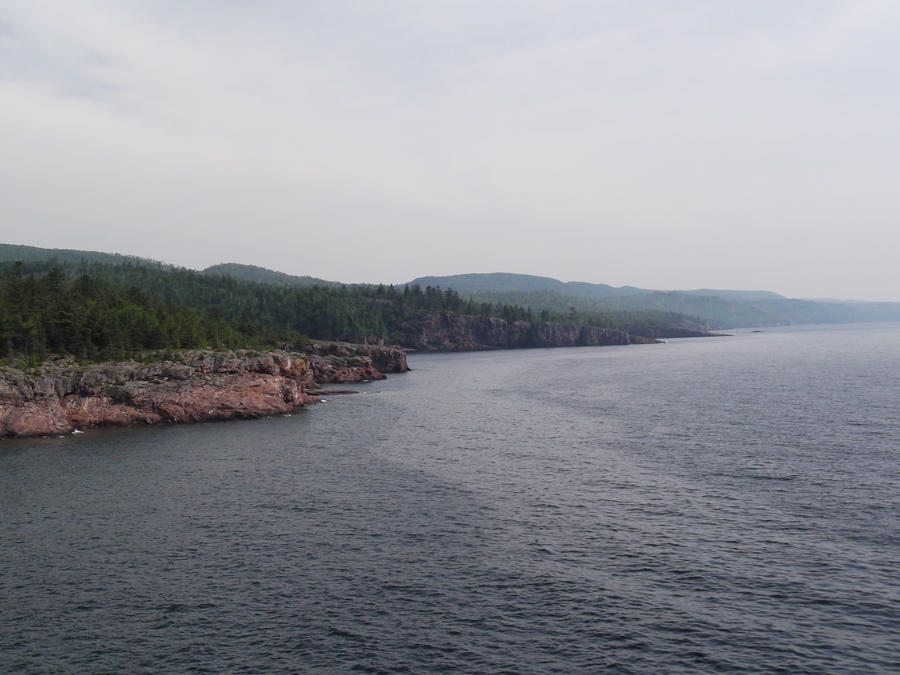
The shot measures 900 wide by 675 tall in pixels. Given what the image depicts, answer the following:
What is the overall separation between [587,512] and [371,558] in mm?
18782

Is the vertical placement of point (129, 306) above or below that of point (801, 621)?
above

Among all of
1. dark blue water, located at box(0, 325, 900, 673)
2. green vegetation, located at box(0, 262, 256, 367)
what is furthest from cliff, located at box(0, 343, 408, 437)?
dark blue water, located at box(0, 325, 900, 673)

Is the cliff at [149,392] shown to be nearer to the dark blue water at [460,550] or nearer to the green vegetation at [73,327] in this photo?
the green vegetation at [73,327]

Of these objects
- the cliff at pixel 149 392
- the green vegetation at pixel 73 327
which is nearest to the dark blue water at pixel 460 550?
the cliff at pixel 149 392

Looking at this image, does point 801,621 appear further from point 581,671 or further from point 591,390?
point 591,390

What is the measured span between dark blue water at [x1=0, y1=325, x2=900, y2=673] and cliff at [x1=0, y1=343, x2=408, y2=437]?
7.27 m

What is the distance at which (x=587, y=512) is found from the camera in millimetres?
51781

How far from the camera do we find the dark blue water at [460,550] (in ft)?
106

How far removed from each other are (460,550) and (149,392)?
6973cm

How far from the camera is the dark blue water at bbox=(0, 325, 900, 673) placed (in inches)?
1267

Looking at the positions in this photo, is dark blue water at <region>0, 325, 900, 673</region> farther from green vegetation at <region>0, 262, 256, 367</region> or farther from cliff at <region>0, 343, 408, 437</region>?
green vegetation at <region>0, 262, 256, 367</region>

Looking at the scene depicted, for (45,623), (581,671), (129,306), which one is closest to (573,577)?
(581,671)

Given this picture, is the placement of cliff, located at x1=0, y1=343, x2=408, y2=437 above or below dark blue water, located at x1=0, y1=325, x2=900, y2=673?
above

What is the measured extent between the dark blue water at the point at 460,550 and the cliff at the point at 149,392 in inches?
286
